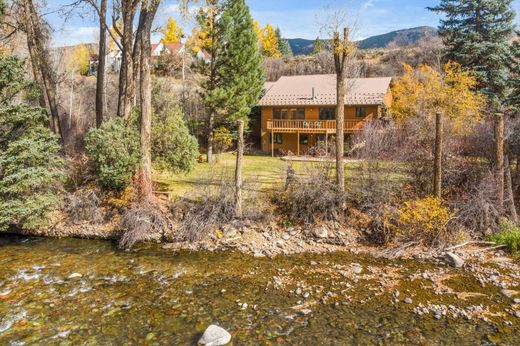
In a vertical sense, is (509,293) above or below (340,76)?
below

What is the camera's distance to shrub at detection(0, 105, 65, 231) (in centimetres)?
1273

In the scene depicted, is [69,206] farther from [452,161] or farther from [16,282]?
[452,161]

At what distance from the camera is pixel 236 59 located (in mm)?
24719

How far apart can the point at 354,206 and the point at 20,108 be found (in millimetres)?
12913

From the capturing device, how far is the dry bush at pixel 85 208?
14711 millimetres

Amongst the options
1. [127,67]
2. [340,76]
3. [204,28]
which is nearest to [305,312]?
[340,76]

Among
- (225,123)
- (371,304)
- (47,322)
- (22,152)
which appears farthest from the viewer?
(225,123)

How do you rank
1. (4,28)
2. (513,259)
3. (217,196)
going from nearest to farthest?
1. (513,259)
2. (217,196)
3. (4,28)

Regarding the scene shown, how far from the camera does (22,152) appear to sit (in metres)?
13.0

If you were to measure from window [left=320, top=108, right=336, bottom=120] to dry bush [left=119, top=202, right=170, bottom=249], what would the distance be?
20.3 meters

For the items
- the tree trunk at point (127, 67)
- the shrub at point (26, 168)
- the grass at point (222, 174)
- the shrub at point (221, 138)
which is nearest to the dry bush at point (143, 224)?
the grass at point (222, 174)

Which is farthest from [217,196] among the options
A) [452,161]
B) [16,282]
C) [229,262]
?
[452,161]

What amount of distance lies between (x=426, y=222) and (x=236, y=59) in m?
16.8

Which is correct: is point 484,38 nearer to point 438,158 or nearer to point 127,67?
point 438,158
